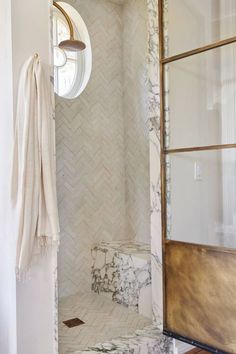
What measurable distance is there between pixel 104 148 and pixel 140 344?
1.97 meters

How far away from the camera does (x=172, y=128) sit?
2387 millimetres

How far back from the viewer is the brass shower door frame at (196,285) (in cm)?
199

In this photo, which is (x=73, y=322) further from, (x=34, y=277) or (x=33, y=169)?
(x=33, y=169)

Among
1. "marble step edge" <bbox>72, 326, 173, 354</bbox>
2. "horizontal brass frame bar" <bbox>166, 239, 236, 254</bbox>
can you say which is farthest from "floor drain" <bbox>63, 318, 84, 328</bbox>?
"horizontal brass frame bar" <bbox>166, 239, 236, 254</bbox>

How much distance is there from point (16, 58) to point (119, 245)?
218 cm

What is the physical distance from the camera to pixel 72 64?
11.3 ft

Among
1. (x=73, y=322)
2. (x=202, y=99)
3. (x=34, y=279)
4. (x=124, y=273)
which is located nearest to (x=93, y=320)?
(x=73, y=322)

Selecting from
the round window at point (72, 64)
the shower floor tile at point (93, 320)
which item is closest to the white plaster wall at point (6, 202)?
the shower floor tile at point (93, 320)

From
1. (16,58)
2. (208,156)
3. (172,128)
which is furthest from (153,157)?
(16,58)

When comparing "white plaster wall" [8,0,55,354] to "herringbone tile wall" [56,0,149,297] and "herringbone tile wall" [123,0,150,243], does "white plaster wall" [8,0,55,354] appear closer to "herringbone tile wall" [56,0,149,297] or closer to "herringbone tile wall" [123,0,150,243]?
"herringbone tile wall" [56,0,149,297]

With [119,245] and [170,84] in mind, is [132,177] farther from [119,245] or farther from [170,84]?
[170,84]

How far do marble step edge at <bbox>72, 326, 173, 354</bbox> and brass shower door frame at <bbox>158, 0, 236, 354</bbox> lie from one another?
83 millimetres

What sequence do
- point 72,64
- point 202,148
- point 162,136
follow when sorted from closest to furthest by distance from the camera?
point 202,148 → point 162,136 → point 72,64

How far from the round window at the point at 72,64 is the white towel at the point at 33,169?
164 centimetres
